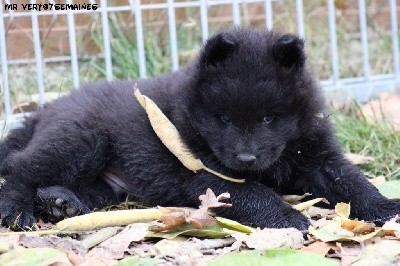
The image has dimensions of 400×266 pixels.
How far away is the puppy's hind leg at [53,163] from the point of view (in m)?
4.41

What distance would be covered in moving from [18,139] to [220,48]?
1.60 m

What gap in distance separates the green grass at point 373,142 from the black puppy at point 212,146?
95 cm

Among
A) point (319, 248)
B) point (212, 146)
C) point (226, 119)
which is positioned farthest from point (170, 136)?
point (319, 248)

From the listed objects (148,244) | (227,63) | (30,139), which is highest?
(227,63)

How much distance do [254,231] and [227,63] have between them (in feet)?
2.71

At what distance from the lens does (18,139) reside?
5145 millimetres

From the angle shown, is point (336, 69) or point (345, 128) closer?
point (345, 128)

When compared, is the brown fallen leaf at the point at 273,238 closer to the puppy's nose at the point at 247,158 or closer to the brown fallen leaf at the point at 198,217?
the brown fallen leaf at the point at 198,217

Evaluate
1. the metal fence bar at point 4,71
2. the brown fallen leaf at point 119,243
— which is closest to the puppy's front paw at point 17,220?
the brown fallen leaf at point 119,243

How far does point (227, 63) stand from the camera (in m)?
4.15

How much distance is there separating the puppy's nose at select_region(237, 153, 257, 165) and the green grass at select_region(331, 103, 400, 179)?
1551 mm

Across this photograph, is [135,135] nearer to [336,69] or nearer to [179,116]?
[179,116]

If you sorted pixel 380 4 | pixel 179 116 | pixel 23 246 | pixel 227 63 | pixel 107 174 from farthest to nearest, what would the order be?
pixel 380 4
pixel 107 174
pixel 179 116
pixel 227 63
pixel 23 246

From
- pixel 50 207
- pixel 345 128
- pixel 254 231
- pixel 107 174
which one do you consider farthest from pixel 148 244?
pixel 345 128
